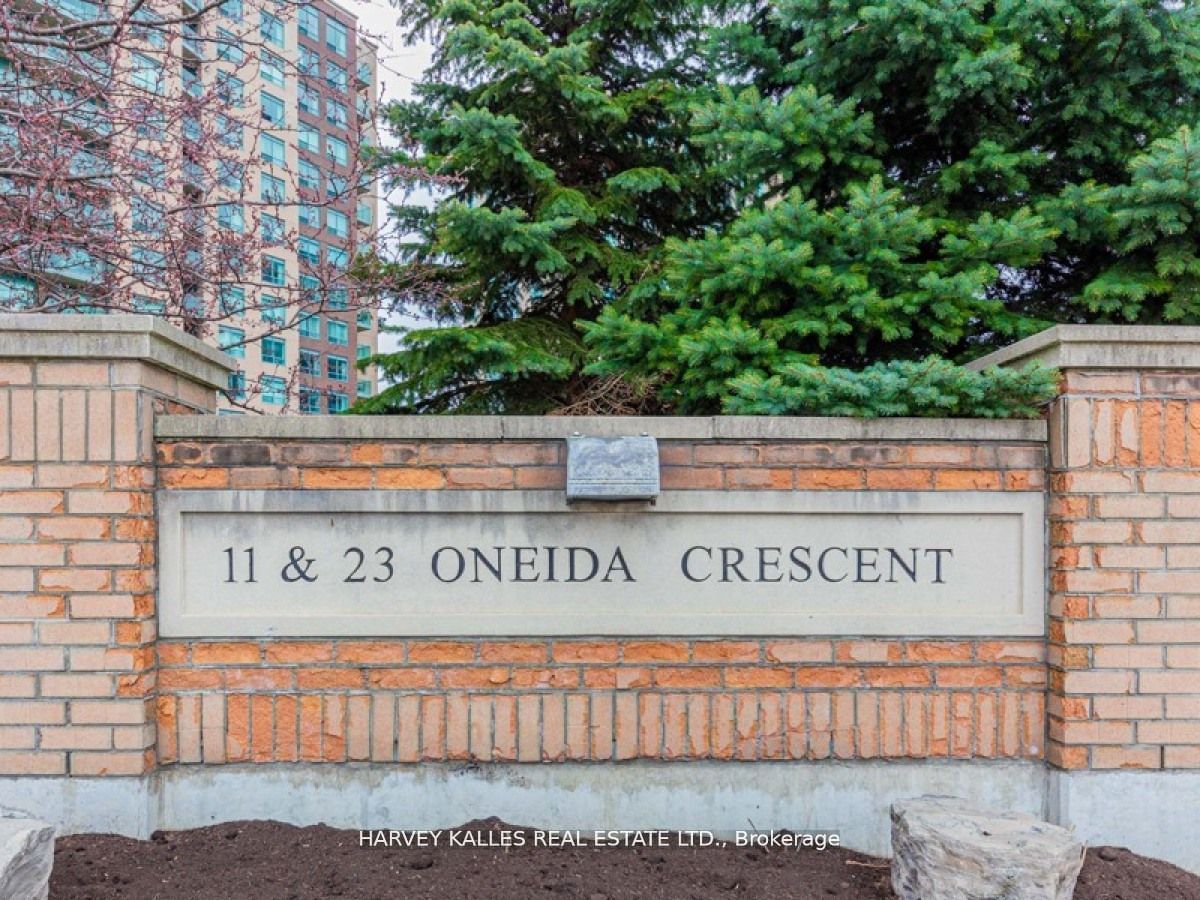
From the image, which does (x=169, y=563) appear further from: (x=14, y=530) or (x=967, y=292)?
(x=967, y=292)

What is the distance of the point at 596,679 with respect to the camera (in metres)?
3.12

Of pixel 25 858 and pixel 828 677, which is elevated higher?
pixel 828 677

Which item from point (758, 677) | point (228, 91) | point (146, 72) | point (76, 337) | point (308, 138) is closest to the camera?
point (76, 337)

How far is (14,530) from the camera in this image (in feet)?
9.54

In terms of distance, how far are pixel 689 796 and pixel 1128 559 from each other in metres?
2.00

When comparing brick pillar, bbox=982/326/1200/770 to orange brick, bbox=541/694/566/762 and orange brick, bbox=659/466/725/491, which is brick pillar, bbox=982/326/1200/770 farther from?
orange brick, bbox=541/694/566/762

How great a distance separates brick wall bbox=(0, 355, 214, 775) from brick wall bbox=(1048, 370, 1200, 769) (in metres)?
3.66

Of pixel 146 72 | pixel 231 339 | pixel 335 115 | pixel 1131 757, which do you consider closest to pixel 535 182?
pixel 335 115

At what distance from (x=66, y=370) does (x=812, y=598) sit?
3067 millimetres

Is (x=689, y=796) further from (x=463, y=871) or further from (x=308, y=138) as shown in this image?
(x=308, y=138)

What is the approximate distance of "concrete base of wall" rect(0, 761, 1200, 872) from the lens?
3049mm

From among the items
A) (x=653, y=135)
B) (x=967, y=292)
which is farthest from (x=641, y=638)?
(x=653, y=135)

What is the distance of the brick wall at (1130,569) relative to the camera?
9.98 ft

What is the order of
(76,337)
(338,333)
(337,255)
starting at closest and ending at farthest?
(76,337) < (337,255) < (338,333)
